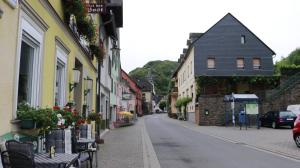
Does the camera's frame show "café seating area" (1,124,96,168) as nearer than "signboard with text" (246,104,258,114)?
Yes

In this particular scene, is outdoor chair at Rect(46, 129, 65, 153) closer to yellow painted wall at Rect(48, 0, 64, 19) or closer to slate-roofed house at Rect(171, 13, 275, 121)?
yellow painted wall at Rect(48, 0, 64, 19)

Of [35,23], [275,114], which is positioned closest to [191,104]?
[275,114]

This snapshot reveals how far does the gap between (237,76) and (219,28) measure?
5.90 m

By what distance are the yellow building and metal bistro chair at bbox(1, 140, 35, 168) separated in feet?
3.42

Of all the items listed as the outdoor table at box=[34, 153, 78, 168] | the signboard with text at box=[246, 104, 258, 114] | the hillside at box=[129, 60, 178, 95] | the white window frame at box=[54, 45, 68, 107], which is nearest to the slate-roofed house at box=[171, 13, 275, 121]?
the signboard with text at box=[246, 104, 258, 114]

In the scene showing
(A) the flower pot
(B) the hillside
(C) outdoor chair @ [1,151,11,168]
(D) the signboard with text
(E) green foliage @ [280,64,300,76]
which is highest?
(B) the hillside

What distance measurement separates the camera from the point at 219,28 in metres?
44.4

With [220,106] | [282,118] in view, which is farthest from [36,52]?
[220,106]

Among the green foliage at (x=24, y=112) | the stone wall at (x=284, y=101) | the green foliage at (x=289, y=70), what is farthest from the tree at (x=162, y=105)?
the green foliage at (x=24, y=112)

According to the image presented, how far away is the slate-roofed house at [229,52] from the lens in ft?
145

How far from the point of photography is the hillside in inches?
5133

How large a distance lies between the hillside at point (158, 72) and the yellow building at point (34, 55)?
115m

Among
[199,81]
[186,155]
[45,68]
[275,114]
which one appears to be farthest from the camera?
[199,81]

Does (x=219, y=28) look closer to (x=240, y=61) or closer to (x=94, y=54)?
(x=240, y=61)
